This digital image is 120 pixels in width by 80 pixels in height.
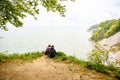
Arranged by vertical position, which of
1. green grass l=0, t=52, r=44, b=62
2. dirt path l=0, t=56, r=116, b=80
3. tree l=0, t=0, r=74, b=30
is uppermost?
tree l=0, t=0, r=74, b=30

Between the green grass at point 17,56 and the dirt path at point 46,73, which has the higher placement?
the green grass at point 17,56

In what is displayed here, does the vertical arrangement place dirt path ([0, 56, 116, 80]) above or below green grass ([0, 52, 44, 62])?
below

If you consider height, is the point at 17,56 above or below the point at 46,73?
above

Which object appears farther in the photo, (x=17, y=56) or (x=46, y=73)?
(x=17, y=56)

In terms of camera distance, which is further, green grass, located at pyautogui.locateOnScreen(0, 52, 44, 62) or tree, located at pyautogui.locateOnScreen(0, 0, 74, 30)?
green grass, located at pyautogui.locateOnScreen(0, 52, 44, 62)

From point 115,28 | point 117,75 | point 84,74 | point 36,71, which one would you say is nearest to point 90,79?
point 84,74

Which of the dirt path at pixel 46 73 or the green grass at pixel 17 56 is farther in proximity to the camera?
the green grass at pixel 17 56

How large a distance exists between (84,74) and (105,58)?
2218 mm

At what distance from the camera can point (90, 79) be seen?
10.1 meters

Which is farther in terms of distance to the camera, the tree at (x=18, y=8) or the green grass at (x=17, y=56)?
the green grass at (x=17, y=56)

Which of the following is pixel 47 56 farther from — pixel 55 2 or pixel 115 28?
pixel 115 28

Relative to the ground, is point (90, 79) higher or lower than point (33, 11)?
lower

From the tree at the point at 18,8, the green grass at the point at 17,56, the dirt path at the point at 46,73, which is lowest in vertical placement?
the dirt path at the point at 46,73

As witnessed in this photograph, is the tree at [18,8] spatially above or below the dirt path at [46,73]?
above
